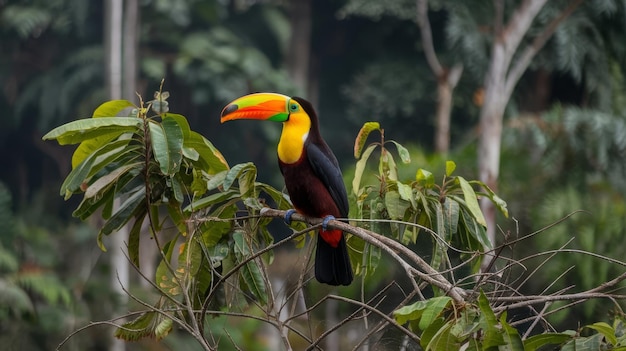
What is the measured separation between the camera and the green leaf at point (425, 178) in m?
3.25

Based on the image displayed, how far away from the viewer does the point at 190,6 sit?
56.4 feet

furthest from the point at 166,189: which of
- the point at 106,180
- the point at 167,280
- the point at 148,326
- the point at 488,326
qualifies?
the point at 488,326

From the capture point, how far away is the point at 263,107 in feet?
12.4

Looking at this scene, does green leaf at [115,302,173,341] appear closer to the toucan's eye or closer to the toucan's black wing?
the toucan's black wing

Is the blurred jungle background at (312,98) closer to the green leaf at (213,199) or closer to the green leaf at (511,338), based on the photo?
the green leaf at (213,199)

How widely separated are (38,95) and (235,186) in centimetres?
1515

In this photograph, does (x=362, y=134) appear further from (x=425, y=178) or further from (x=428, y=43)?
(x=428, y=43)

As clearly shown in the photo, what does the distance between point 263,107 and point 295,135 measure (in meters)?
0.17

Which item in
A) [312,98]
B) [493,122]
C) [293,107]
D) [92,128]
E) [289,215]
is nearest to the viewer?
[92,128]

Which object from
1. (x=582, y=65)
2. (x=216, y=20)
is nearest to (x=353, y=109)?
(x=216, y=20)

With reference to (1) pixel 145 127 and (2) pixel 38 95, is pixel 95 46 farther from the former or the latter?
(1) pixel 145 127

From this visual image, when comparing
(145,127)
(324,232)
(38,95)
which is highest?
(145,127)

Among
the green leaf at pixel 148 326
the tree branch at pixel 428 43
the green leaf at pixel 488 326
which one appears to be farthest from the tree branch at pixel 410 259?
the tree branch at pixel 428 43

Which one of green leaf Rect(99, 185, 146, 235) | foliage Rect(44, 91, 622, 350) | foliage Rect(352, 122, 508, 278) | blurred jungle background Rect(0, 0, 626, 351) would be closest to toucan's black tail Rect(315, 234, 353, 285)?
foliage Rect(44, 91, 622, 350)
